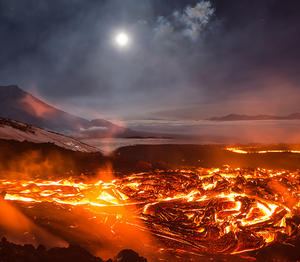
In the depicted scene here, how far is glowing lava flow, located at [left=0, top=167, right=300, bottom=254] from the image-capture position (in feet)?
11.0

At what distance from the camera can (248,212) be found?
4.09 metres

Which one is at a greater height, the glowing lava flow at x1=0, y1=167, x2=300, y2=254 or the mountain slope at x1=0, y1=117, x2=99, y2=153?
Answer: the mountain slope at x1=0, y1=117, x2=99, y2=153

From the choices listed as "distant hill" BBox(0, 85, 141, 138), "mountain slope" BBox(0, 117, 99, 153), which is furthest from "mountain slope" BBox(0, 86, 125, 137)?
"mountain slope" BBox(0, 117, 99, 153)

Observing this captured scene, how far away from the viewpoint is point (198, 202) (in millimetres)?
4500

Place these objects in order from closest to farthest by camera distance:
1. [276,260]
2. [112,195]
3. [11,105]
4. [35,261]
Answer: [35,261] → [276,260] → [112,195] → [11,105]

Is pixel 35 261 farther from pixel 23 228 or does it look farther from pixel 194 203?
pixel 194 203

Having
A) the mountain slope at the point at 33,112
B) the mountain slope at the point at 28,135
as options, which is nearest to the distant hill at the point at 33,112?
the mountain slope at the point at 33,112

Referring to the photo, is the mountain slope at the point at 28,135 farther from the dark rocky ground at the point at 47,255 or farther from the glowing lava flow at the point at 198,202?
the dark rocky ground at the point at 47,255

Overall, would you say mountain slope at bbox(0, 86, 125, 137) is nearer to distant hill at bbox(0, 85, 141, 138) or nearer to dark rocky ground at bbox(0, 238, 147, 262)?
distant hill at bbox(0, 85, 141, 138)

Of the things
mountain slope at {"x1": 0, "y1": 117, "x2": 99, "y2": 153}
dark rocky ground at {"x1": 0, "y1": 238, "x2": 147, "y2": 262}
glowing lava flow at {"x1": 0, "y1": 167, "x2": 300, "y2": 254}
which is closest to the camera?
dark rocky ground at {"x1": 0, "y1": 238, "x2": 147, "y2": 262}

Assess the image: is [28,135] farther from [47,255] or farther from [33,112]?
[33,112]

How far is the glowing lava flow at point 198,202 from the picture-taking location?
3.35m

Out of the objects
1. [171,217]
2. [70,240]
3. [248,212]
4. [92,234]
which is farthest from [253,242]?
[70,240]

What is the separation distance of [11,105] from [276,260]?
118 meters
